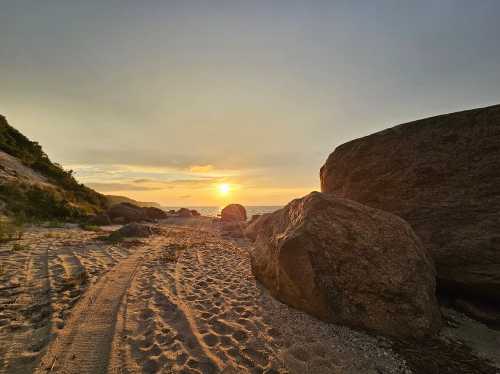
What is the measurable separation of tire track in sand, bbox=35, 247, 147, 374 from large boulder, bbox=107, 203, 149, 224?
1964cm

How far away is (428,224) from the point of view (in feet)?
20.9

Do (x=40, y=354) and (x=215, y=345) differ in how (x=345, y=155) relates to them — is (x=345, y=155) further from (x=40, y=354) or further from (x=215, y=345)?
(x=40, y=354)

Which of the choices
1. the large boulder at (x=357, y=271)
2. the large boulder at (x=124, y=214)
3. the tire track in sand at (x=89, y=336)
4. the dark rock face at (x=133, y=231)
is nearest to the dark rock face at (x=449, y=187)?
the large boulder at (x=357, y=271)

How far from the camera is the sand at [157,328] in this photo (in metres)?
3.48

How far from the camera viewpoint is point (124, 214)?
984 inches

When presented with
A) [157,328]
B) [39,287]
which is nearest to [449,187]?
[157,328]

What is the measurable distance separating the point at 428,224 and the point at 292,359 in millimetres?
5161

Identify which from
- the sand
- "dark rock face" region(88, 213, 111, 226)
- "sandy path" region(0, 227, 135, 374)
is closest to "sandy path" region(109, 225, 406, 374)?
the sand

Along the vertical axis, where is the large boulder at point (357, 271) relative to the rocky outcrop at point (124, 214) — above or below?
below

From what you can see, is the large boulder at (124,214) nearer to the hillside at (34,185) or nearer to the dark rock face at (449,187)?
the hillside at (34,185)

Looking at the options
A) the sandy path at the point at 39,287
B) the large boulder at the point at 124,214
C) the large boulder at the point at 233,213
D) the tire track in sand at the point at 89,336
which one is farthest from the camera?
the large boulder at the point at 233,213

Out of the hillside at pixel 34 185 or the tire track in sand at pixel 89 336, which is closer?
the tire track in sand at pixel 89 336

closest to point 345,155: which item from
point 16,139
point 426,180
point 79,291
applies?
point 426,180

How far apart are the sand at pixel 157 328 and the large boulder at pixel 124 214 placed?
17.4 metres
